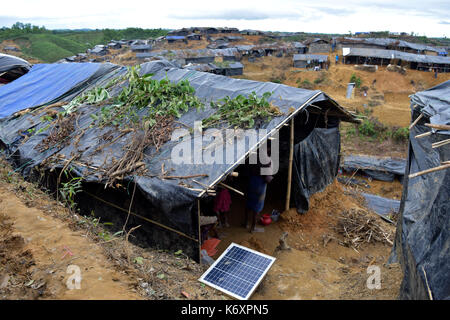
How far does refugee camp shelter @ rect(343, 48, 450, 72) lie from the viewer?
29.7m

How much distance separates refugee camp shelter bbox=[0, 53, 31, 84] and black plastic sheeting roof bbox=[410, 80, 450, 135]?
14895 millimetres

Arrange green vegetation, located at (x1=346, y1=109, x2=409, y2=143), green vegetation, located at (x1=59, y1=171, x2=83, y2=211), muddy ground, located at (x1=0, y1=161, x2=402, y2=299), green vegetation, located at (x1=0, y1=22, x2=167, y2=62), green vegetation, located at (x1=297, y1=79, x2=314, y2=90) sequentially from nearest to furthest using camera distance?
muddy ground, located at (x1=0, y1=161, x2=402, y2=299) < green vegetation, located at (x1=59, y1=171, x2=83, y2=211) < green vegetation, located at (x1=346, y1=109, x2=409, y2=143) < green vegetation, located at (x1=297, y1=79, x2=314, y2=90) < green vegetation, located at (x1=0, y1=22, x2=167, y2=62)

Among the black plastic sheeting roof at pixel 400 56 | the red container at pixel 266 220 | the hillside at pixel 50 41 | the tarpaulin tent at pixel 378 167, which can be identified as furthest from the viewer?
the hillside at pixel 50 41

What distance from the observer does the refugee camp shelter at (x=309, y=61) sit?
110 ft

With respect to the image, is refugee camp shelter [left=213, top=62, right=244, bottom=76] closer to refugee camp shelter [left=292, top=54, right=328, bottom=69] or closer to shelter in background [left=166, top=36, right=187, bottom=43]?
refugee camp shelter [left=292, top=54, right=328, bottom=69]

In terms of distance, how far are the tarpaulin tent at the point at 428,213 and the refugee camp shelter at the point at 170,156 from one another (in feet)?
6.98

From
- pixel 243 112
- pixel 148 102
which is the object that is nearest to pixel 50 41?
pixel 148 102

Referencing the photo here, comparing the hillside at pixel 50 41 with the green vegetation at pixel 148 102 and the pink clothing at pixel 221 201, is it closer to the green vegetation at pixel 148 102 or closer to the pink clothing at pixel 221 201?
the green vegetation at pixel 148 102

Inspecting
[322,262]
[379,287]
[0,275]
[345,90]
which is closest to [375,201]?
[322,262]

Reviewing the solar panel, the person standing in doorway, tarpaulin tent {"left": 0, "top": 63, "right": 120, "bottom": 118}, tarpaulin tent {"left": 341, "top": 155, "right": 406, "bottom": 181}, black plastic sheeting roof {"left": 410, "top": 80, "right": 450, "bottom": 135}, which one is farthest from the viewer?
tarpaulin tent {"left": 341, "top": 155, "right": 406, "bottom": 181}

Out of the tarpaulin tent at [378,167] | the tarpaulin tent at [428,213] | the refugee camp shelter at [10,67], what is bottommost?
the tarpaulin tent at [378,167]

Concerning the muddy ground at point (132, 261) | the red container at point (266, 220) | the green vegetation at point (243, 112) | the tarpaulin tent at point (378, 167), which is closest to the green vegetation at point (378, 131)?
the tarpaulin tent at point (378, 167)

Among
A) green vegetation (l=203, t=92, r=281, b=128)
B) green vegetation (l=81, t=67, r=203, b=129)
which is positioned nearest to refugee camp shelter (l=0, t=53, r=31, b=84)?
green vegetation (l=81, t=67, r=203, b=129)

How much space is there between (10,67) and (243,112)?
12236mm
